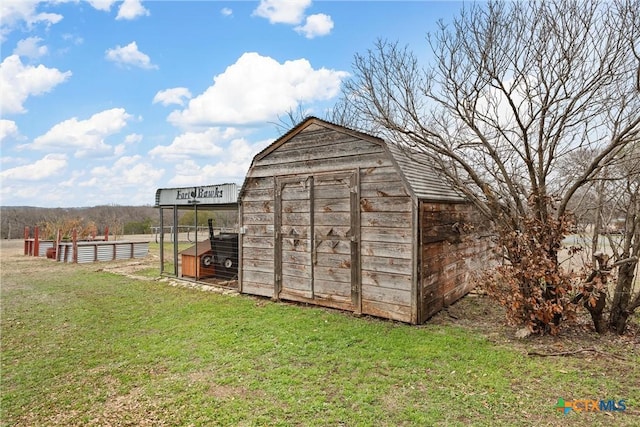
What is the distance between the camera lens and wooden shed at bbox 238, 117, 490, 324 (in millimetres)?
5590

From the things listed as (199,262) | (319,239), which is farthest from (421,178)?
(199,262)

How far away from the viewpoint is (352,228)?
6.12 metres

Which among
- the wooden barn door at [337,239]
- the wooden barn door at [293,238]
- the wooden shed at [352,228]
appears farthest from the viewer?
the wooden barn door at [293,238]

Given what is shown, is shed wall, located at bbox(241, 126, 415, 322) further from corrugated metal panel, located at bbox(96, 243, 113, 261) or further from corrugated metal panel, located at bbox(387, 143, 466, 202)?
corrugated metal panel, located at bbox(96, 243, 113, 261)

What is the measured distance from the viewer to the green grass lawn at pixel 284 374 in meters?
3.01

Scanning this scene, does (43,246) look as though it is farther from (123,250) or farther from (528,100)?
(528,100)

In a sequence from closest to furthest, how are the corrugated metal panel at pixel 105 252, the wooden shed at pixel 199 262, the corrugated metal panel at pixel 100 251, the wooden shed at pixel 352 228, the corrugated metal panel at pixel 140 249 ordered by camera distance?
the wooden shed at pixel 352 228 < the wooden shed at pixel 199 262 < the corrugated metal panel at pixel 100 251 < the corrugated metal panel at pixel 105 252 < the corrugated metal panel at pixel 140 249

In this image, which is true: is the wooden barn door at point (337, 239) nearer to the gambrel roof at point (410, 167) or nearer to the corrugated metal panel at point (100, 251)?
the gambrel roof at point (410, 167)

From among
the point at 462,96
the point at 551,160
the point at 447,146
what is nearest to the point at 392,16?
the point at 462,96

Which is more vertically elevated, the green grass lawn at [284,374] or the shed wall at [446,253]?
the shed wall at [446,253]

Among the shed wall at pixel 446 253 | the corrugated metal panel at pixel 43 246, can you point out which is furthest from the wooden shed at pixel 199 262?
the corrugated metal panel at pixel 43 246

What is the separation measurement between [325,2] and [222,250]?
6.83 m

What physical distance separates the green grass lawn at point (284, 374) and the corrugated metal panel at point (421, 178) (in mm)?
2159

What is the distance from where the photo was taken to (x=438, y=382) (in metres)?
3.54
